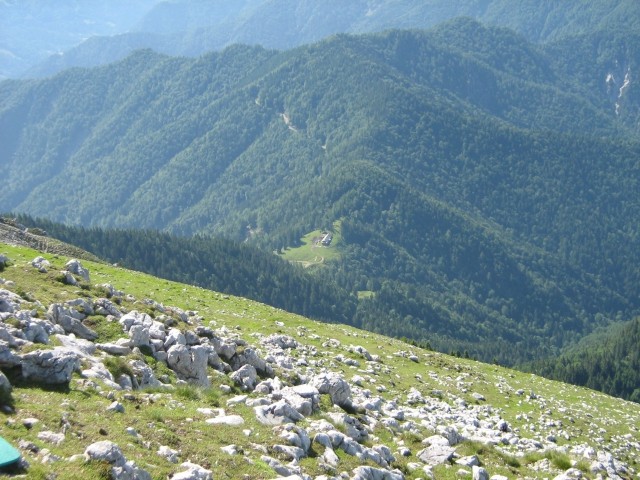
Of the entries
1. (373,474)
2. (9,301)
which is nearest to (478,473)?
(373,474)

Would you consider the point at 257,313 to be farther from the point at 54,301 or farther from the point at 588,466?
the point at 588,466

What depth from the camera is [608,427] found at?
51750 millimetres

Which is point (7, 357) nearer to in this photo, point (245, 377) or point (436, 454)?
point (245, 377)

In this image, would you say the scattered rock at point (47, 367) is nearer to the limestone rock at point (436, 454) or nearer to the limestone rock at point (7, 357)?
the limestone rock at point (7, 357)

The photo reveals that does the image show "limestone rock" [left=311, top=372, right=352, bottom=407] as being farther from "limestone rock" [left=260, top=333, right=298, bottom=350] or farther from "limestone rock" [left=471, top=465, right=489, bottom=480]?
"limestone rock" [left=260, top=333, right=298, bottom=350]

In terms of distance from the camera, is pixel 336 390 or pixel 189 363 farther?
pixel 336 390

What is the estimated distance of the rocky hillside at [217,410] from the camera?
1953cm

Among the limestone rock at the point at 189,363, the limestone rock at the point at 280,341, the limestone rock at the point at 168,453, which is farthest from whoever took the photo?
the limestone rock at the point at 280,341

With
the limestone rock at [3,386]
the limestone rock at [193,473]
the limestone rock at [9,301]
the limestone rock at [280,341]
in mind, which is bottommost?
the limestone rock at [193,473]

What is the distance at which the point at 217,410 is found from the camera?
25.1m

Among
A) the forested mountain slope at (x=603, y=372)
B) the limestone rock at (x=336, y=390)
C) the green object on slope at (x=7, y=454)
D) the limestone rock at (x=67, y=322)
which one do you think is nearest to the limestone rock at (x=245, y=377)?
the limestone rock at (x=336, y=390)

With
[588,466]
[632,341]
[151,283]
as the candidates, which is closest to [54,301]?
[588,466]

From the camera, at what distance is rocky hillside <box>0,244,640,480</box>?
19531 mm

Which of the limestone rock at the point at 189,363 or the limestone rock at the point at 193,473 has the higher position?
the limestone rock at the point at 189,363
